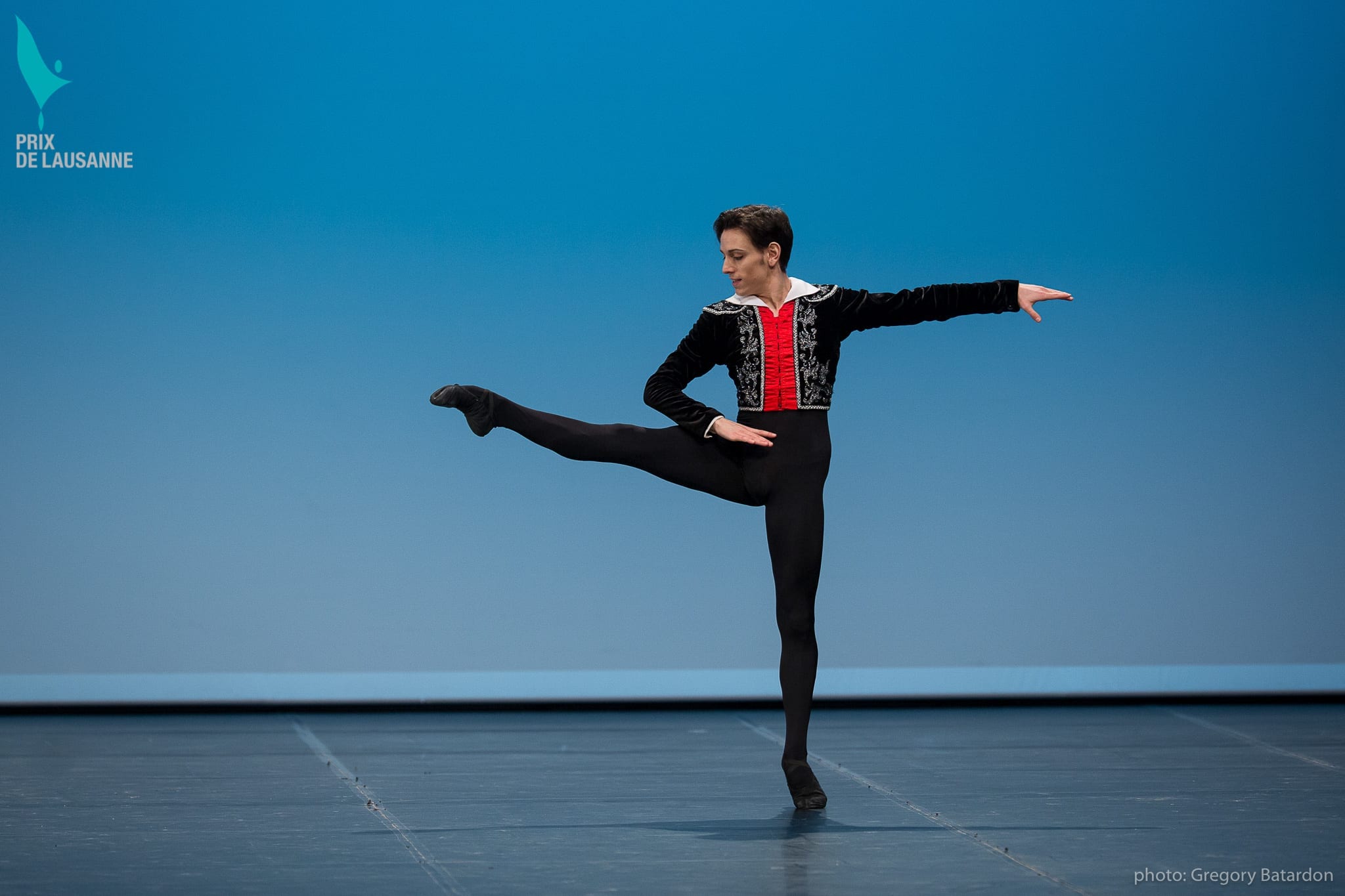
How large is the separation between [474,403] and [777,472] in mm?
718

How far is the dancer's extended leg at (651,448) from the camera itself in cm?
372

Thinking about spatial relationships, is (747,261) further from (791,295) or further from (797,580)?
(797,580)

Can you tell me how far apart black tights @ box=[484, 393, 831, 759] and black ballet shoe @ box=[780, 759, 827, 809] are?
24mm

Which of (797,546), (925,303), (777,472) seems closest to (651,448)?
(777,472)

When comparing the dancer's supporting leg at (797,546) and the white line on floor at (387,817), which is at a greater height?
the dancer's supporting leg at (797,546)

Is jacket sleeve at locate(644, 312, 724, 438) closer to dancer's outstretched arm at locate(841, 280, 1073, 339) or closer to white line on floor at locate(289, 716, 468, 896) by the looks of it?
dancer's outstretched arm at locate(841, 280, 1073, 339)

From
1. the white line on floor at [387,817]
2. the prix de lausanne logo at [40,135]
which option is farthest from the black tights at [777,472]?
the prix de lausanne logo at [40,135]

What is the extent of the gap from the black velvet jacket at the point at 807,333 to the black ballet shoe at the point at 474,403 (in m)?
0.37

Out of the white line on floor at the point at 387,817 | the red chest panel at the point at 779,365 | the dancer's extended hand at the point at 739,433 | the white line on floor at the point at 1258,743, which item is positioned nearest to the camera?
the white line on floor at the point at 387,817

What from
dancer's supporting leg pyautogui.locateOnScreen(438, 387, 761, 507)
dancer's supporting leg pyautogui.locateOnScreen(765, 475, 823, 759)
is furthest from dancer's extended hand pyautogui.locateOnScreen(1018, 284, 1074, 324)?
dancer's supporting leg pyautogui.locateOnScreen(438, 387, 761, 507)

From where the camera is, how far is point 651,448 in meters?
3.74

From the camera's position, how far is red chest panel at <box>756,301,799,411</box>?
3662 millimetres

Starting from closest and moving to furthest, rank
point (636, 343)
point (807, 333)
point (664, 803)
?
1. point (807, 333)
2. point (664, 803)
3. point (636, 343)

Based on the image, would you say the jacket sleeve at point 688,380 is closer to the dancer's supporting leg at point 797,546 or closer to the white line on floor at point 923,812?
the dancer's supporting leg at point 797,546
